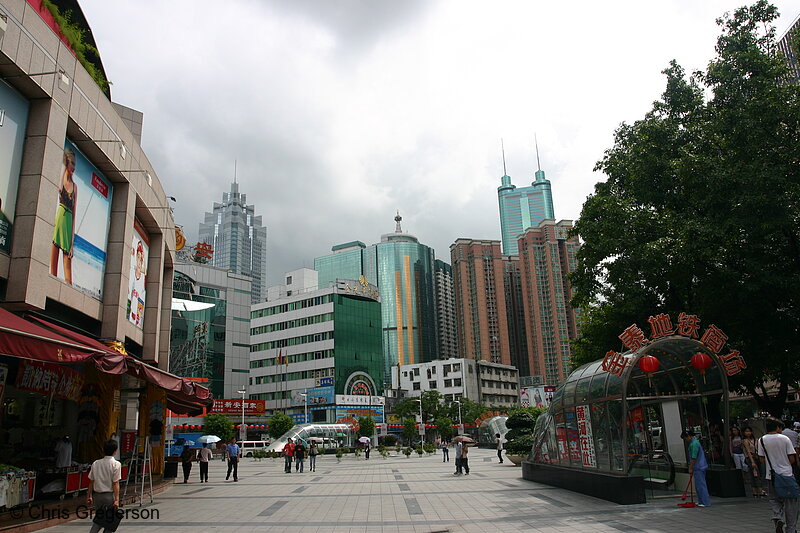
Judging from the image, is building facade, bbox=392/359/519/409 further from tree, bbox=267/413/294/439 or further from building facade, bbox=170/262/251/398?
tree, bbox=267/413/294/439

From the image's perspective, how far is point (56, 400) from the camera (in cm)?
1441

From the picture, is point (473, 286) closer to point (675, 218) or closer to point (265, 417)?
point (265, 417)

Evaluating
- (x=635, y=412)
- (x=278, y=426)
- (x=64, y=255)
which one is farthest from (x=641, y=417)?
(x=278, y=426)

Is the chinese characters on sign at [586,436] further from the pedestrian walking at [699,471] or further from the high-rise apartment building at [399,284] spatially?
the high-rise apartment building at [399,284]

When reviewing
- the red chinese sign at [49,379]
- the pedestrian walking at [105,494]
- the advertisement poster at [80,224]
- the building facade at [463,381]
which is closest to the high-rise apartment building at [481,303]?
the building facade at [463,381]

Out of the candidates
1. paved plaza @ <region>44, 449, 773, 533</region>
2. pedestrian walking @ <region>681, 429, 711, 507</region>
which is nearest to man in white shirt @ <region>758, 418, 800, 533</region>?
paved plaza @ <region>44, 449, 773, 533</region>

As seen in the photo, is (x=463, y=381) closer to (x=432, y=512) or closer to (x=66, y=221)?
(x=432, y=512)

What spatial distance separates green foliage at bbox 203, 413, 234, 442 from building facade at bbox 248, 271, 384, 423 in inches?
706

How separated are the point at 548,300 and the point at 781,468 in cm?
10266

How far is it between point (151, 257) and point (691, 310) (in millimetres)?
17991

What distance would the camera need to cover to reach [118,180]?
15273 mm

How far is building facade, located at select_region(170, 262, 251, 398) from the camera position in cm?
5953

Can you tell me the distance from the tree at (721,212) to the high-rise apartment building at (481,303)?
91392 millimetres

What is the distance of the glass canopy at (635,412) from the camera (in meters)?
12.2
